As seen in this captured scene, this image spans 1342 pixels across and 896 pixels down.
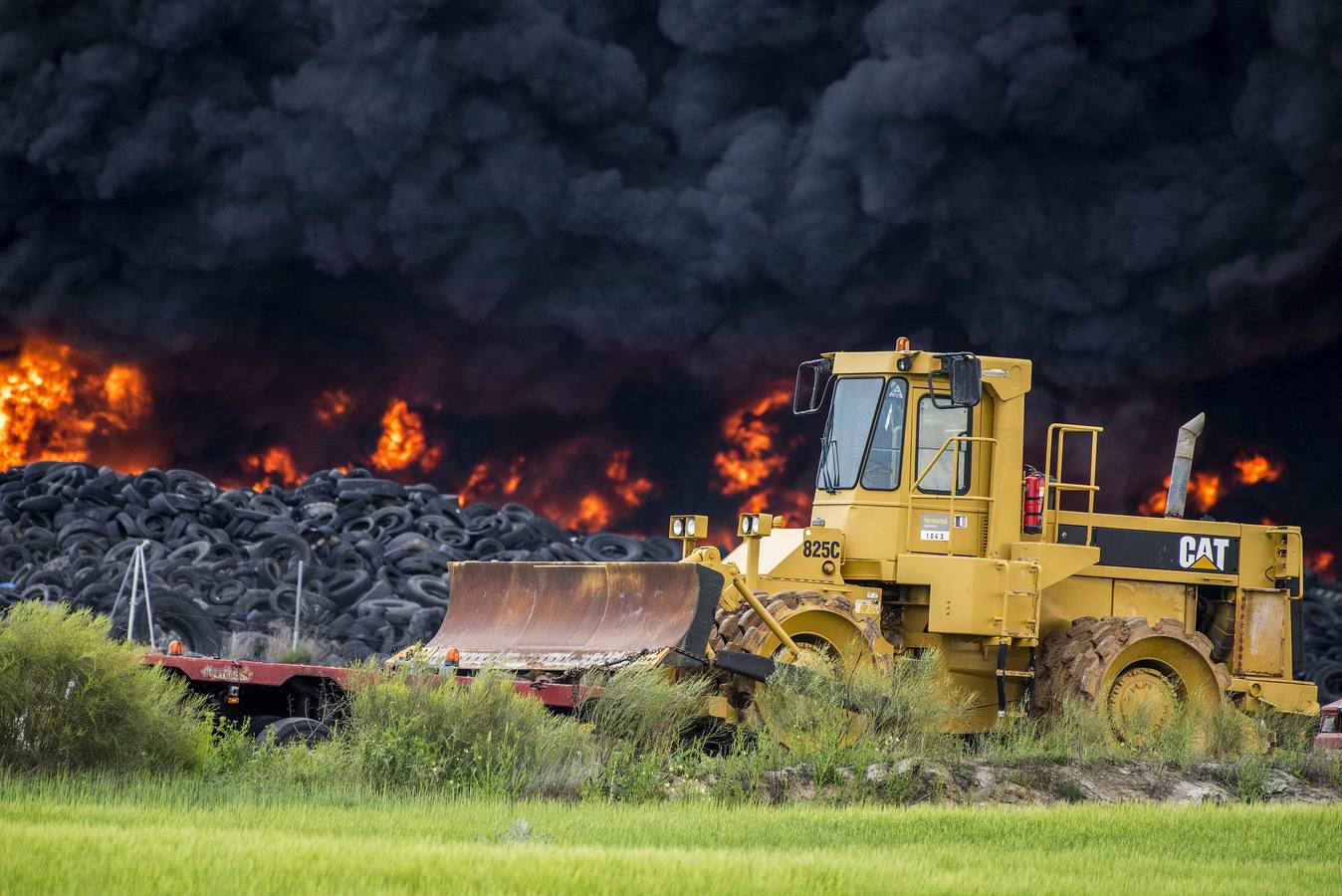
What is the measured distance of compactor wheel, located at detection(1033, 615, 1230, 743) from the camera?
669 inches

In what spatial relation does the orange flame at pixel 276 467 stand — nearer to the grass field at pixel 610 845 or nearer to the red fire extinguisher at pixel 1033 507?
the red fire extinguisher at pixel 1033 507

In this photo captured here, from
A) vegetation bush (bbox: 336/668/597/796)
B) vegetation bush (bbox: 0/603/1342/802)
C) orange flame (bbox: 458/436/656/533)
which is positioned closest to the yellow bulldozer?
vegetation bush (bbox: 0/603/1342/802)

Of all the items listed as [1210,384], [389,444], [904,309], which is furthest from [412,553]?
[1210,384]

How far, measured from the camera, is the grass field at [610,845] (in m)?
8.79

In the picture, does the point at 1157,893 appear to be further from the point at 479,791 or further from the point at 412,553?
the point at 412,553

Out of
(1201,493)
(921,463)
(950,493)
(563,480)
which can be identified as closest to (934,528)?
(950,493)

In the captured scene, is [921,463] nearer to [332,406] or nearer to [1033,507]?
[1033,507]

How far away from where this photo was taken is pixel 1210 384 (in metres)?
45.1

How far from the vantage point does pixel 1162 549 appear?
18688 mm

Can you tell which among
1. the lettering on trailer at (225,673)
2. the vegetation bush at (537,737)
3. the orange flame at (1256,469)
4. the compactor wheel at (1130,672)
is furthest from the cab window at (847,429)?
the orange flame at (1256,469)

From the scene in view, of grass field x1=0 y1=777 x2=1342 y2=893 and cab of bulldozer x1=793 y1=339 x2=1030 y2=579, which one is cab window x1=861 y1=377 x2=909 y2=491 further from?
grass field x1=0 y1=777 x2=1342 y2=893

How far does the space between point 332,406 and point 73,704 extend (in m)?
35.6

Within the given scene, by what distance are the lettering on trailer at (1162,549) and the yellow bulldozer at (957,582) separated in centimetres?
2

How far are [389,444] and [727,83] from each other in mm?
13174
